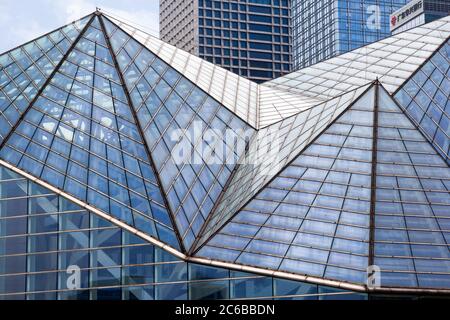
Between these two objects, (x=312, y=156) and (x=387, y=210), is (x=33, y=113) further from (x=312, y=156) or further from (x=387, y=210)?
(x=387, y=210)

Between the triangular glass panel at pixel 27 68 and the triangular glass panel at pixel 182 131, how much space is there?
10.4 feet

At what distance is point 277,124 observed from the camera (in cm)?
5447

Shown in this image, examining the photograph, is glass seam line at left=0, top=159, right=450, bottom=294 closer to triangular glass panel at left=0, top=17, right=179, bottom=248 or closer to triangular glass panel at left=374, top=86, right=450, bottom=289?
triangular glass panel at left=0, top=17, right=179, bottom=248

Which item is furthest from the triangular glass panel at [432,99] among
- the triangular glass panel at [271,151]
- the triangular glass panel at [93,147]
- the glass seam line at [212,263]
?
the triangular glass panel at [93,147]

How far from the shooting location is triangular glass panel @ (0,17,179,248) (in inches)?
1612

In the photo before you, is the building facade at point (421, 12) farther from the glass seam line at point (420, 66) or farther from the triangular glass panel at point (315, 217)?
the triangular glass panel at point (315, 217)

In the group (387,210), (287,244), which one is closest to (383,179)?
(387,210)

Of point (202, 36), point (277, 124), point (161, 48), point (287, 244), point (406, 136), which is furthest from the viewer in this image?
point (202, 36)

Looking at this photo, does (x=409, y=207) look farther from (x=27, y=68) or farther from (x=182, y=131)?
(x=27, y=68)

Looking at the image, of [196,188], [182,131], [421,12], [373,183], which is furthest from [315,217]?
[421,12]

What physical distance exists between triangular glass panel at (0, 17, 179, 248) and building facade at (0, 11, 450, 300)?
93 millimetres

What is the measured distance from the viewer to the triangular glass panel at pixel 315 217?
119 feet

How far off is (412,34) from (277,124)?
2207 cm

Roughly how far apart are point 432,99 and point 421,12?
442 feet
